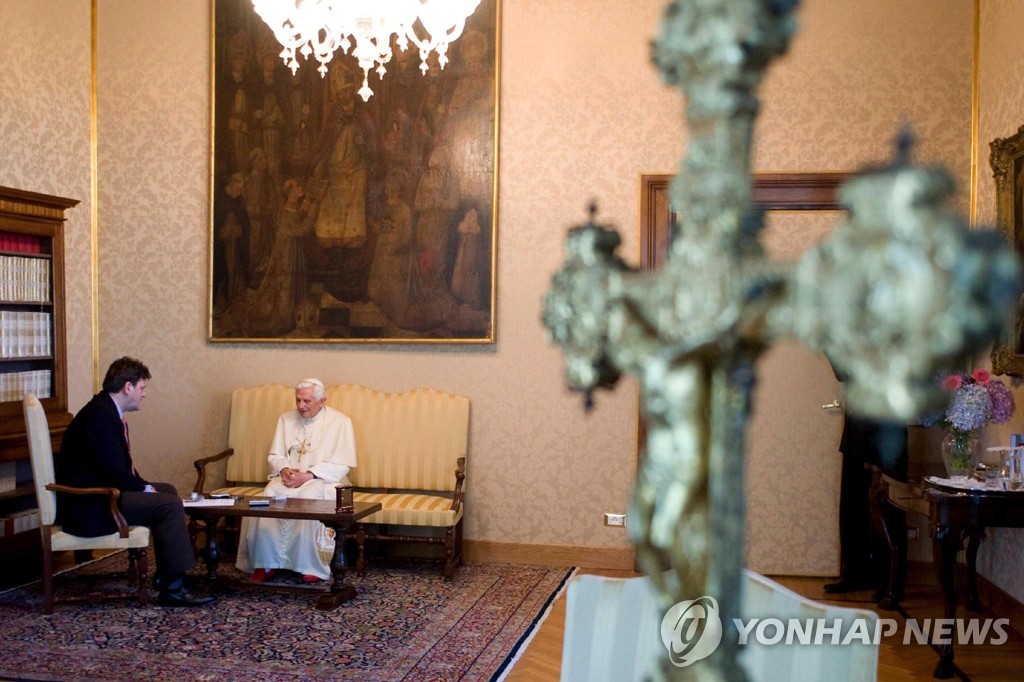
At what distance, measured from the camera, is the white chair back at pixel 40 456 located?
20.5 ft

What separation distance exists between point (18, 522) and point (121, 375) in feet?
4.59

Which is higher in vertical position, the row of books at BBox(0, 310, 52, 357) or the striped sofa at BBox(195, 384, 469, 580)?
the row of books at BBox(0, 310, 52, 357)

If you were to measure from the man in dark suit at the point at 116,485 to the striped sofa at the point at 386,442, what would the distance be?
4.10ft

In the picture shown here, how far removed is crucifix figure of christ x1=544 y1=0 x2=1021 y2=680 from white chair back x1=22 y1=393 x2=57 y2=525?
6358mm

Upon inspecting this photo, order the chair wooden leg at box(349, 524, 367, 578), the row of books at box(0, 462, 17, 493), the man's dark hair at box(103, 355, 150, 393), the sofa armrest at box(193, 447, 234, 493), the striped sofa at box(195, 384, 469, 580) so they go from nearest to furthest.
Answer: the man's dark hair at box(103, 355, 150, 393)
the row of books at box(0, 462, 17, 493)
the chair wooden leg at box(349, 524, 367, 578)
the sofa armrest at box(193, 447, 234, 493)
the striped sofa at box(195, 384, 469, 580)

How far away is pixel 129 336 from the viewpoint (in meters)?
8.36

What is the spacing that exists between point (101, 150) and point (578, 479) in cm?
460

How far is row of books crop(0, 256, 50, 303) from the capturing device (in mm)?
6863

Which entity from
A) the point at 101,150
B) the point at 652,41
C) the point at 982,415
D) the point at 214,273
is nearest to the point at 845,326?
the point at 652,41

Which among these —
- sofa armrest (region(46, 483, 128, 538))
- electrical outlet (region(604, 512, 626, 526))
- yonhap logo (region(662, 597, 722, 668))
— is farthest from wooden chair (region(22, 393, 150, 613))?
yonhap logo (region(662, 597, 722, 668))

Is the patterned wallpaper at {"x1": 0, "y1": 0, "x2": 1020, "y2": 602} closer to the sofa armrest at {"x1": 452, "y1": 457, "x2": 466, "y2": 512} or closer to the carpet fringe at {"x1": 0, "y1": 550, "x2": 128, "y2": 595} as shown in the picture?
the sofa armrest at {"x1": 452, "y1": 457, "x2": 466, "y2": 512}

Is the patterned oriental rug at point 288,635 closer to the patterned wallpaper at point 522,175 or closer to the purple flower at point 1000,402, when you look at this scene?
the patterned wallpaper at point 522,175

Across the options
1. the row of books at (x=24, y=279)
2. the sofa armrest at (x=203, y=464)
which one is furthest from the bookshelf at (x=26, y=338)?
the sofa armrest at (x=203, y=464)

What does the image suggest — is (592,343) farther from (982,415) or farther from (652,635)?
(982,415)
